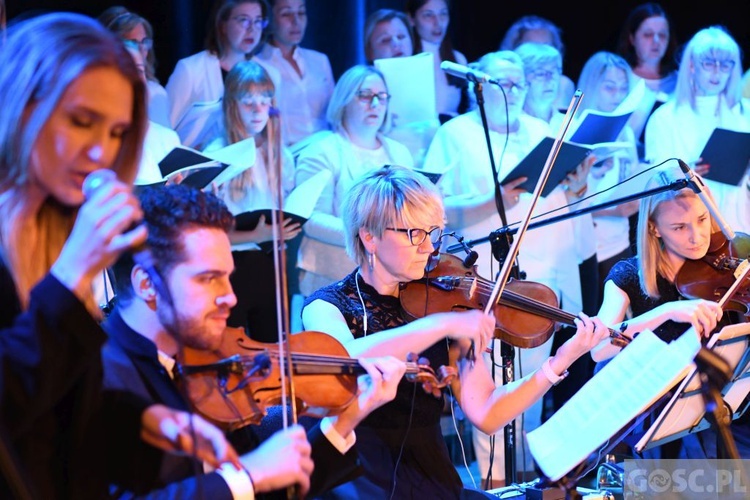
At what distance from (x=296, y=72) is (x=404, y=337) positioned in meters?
2.19

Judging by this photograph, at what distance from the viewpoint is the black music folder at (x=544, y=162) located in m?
3.28

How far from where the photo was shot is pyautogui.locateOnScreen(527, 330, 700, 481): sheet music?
1607 mm

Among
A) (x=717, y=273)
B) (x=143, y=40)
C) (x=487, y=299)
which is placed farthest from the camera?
(x=143, y=40)

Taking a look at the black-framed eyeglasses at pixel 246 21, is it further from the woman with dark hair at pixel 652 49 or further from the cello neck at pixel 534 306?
the woman with dark hair at pixel 652 49

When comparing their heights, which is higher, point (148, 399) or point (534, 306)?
point (148, 399)

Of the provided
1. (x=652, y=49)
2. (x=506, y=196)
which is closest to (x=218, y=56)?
(x=506, y=196)

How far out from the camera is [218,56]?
3.81 meters

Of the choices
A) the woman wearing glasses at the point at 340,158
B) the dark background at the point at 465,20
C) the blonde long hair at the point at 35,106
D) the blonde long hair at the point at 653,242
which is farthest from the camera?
the dark background at the point at 465,20

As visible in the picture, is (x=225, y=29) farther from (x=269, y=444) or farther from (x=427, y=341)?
(x=269, y=444)

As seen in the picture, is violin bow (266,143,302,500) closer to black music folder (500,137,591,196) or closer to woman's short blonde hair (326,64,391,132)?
black music folder (500,137,591,196)

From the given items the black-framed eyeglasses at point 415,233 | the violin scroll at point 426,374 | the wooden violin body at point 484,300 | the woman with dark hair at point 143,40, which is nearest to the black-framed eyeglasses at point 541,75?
the woman with dark hair at point 143,40

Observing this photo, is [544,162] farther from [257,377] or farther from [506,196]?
[257,377]

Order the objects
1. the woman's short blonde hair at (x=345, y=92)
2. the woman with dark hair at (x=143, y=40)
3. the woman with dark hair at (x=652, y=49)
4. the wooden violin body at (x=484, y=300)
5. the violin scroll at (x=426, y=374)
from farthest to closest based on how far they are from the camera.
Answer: the woman with dark hair at (x=652, y=49) → the woman's short blonde hair at (x=345, y=92) → the woman with dark hair at (x=143, y=40) → the wooden violin body at (x=484, y=300) → the violin scroll at (x=426, y=374)

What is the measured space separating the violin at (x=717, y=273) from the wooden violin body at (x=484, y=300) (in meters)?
0.59
